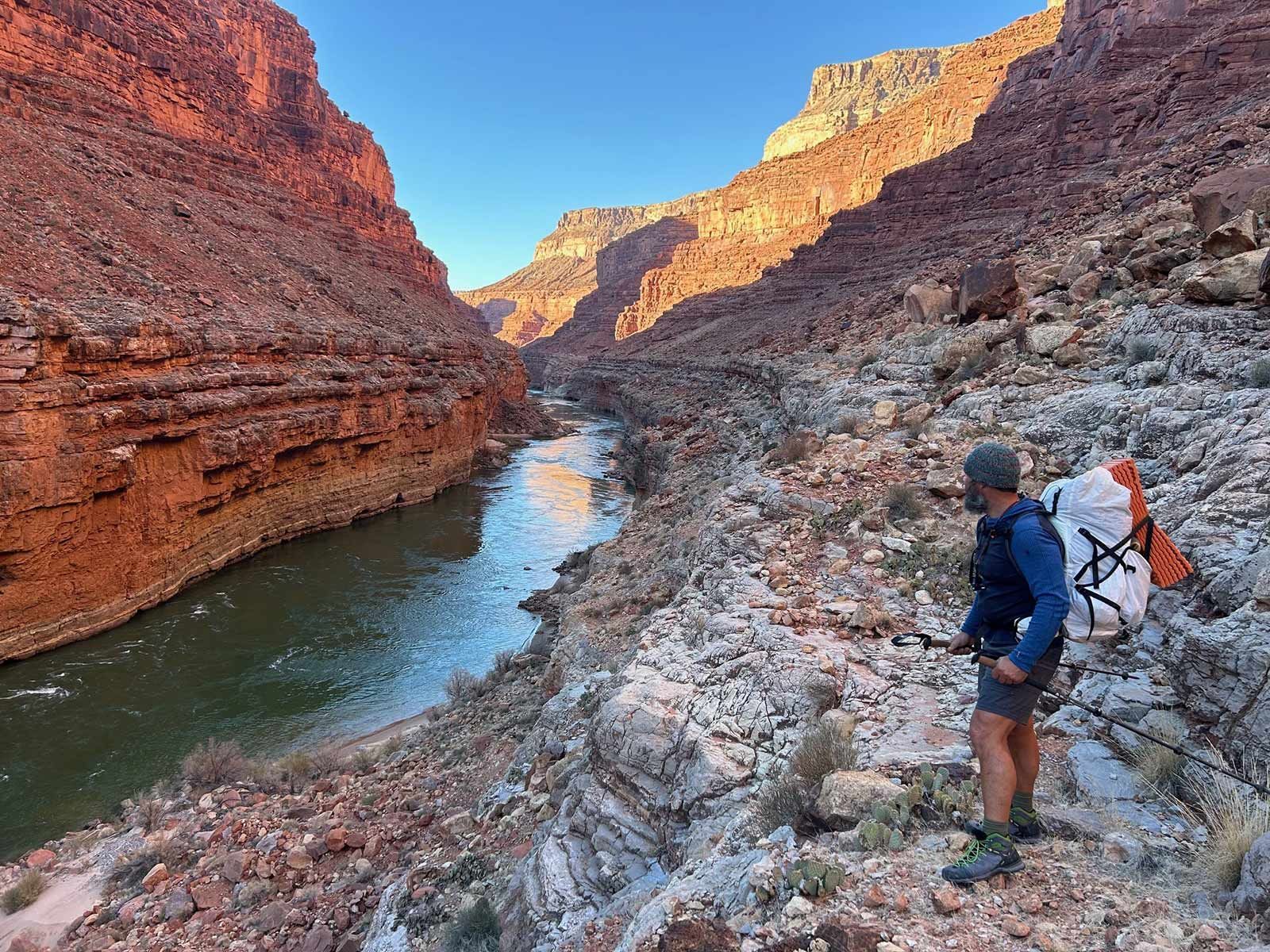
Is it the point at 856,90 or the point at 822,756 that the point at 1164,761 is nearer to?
the point at 822,756

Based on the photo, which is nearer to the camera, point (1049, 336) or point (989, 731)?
point (989, 731)

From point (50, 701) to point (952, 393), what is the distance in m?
14.3

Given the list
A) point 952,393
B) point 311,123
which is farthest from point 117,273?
point 311,123

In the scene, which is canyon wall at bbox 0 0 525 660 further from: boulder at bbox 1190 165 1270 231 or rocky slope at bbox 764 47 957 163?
rocky slope at bbox 764 47 957 163

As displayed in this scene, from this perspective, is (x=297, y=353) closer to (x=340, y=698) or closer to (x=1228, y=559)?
(x=340, y=698)

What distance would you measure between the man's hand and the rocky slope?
13488 cm

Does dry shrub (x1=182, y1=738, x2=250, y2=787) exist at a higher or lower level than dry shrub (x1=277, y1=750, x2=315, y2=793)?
lower

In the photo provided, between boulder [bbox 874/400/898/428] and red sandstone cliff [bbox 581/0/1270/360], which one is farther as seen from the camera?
red sandstone cliff [bbox 581/0/1270/360]

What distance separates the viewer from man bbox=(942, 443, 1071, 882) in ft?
8.13

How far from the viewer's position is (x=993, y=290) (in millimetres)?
11180

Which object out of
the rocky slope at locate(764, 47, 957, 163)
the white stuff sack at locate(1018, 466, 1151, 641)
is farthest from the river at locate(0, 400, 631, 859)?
the rocky slope at locate(764, 47, 957, 163)

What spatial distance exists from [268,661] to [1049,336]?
45.5 ft

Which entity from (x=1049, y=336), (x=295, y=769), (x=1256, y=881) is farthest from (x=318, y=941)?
(x=1049, y=336)

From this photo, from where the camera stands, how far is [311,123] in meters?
46.0
